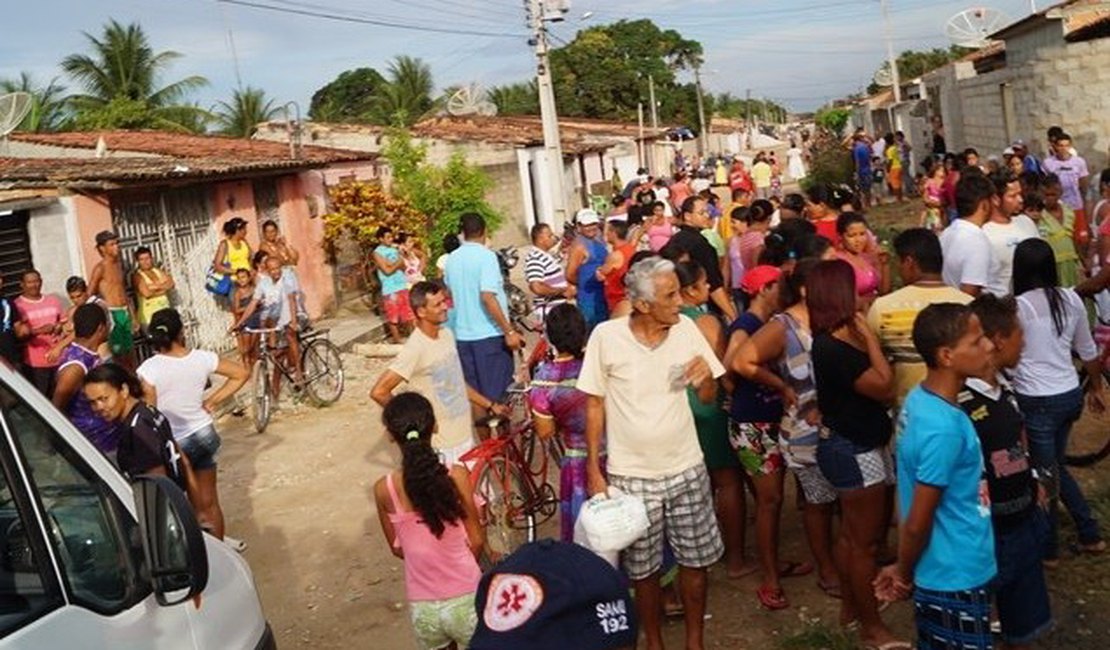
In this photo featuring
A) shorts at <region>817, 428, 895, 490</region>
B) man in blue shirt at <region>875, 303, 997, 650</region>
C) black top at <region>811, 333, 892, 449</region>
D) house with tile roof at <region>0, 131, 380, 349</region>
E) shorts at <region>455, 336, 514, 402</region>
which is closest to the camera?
man in blue shirt at <region>875, 303, 997, 650</region>

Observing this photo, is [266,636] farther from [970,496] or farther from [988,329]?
[988,329]

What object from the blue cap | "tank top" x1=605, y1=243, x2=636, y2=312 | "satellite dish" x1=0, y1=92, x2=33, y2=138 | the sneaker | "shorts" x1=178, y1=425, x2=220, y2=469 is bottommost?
the sneaker

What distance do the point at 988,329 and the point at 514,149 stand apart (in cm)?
2398

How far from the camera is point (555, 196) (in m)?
22.0

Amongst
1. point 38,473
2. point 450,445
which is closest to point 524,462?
point 450,445

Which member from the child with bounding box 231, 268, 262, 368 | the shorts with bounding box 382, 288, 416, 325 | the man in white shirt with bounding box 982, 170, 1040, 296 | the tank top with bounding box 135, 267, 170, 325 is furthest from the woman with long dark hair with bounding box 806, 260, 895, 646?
the shorts with bounding box 382, 288, 416, 325

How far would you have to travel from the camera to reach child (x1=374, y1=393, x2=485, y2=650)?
4.06 m

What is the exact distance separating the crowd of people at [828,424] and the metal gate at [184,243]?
8239 millimetres

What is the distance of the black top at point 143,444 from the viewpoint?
540 cm

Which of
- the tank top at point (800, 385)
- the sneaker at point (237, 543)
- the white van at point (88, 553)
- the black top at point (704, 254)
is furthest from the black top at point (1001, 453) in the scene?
the sneaker at point (237, 543)

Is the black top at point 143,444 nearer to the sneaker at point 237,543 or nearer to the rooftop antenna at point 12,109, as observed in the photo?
the sneaker at point 237,543

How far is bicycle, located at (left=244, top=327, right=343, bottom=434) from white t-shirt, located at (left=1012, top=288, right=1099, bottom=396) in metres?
7.43

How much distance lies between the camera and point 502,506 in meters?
6.48

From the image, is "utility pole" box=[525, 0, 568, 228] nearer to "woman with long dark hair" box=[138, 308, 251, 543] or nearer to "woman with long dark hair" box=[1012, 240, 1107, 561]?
"woman with long dark hair" box=[138, 308, 251, 543]
